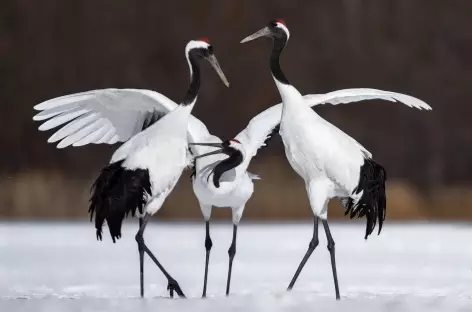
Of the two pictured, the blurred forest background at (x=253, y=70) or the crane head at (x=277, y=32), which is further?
the blurred forest background at (x=253, y=70)

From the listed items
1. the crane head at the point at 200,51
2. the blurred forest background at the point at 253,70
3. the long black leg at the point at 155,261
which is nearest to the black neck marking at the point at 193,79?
the crane head at the point at 200,51

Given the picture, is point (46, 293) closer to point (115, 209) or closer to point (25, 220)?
point (115, 209)

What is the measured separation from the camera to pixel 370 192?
502 cm

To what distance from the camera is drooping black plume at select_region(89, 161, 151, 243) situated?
4871mm

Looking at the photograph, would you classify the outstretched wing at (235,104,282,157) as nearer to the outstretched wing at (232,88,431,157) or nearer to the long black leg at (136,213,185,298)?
the outstretched wing at (232,88,431,157)

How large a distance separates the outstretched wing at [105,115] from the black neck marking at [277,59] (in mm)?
583

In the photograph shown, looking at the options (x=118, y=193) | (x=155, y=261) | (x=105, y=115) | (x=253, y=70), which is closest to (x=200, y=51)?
(x=105, y=115)

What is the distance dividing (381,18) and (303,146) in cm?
562

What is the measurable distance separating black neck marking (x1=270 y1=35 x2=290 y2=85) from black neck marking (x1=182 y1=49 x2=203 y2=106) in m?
0.40

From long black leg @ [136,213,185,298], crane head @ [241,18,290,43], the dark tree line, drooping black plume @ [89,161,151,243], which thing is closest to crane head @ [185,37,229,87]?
crane head @ [241,18,290,43]

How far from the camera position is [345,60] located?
32.8 feet

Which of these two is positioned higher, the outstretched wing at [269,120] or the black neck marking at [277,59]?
the black neck marking at [277,59]

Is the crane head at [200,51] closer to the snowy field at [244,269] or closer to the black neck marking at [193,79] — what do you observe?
the black neck marking at [193,79]

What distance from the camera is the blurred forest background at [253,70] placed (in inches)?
376
